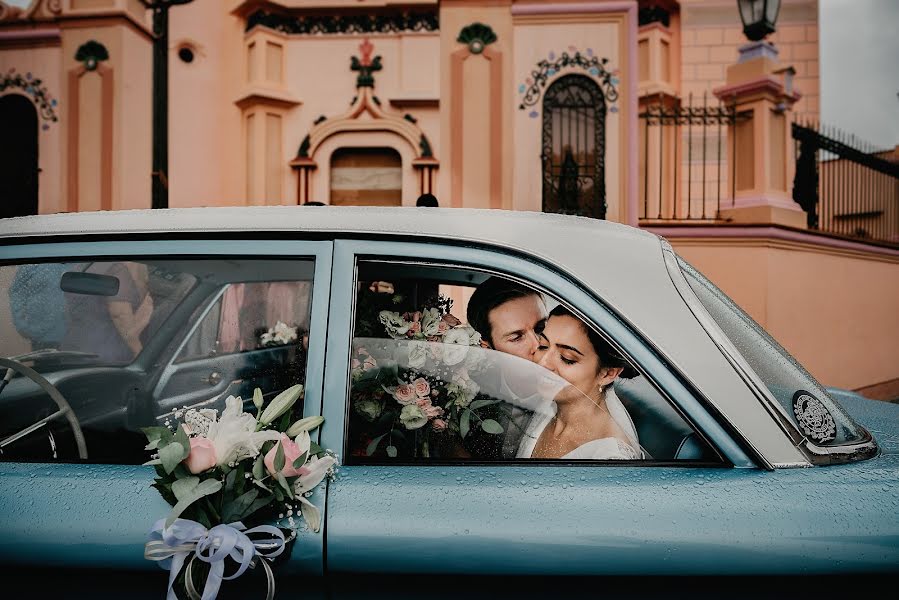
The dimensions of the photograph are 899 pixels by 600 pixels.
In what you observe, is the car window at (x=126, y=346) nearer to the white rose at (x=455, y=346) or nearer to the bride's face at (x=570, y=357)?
the white rose at (x=455, y=346)

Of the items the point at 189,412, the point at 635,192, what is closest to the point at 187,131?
the point at 635,192

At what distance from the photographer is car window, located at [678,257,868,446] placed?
1288 mm

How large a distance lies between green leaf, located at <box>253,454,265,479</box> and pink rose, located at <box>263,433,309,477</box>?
0.4 inches

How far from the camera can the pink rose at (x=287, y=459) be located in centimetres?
112

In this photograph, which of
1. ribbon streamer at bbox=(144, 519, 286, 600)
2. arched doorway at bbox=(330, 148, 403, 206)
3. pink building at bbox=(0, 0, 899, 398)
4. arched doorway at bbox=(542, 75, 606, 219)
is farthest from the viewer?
arched doorway at bbox=(330, 148, 403, 206)

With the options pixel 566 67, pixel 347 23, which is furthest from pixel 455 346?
pixel 347 23

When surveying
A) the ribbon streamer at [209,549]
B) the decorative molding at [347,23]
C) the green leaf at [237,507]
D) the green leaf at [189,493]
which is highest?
the decorative molding at [347,23]

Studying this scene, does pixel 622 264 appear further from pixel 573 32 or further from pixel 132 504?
pixel 573 32

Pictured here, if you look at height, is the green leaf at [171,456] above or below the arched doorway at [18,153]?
below

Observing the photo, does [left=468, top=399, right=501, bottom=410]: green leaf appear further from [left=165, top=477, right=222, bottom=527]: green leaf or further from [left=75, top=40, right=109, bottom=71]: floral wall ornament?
[left=75, top=40, right=109, bottom=71]: floral wall ornament

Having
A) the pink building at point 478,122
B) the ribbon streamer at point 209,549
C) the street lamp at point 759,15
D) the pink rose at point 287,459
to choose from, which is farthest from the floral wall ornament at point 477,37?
the ribbon streamer at point 209,549

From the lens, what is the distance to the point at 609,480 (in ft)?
3.90

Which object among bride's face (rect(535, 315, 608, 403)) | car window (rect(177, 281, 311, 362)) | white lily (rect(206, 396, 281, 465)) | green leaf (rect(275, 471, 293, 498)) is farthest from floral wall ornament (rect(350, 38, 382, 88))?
A: green leaf (rect(275, 471, 293, 498))

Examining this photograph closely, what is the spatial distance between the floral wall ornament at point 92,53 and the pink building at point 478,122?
0.9 inches
